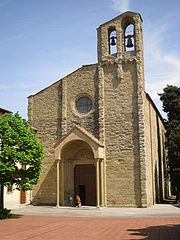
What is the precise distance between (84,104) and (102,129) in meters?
3.40

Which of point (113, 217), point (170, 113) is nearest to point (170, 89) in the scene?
point (170, 113)

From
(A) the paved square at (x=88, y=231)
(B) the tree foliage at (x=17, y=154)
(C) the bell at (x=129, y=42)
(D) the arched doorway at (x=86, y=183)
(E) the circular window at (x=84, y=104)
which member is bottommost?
(A) the paved square at (x=88, y=231)

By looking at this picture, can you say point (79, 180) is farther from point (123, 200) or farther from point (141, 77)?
point (141, 77)

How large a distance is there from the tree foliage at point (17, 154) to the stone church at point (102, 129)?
591 cm

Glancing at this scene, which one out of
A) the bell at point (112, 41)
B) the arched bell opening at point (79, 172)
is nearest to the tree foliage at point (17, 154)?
the arched bell opening at point (79, 172)

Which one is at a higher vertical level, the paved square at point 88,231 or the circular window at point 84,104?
the circular window at point 84,104

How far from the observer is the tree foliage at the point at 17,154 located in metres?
20.9

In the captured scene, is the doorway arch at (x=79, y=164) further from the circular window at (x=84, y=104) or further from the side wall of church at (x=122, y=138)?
the circular window at (x=84, y=104)

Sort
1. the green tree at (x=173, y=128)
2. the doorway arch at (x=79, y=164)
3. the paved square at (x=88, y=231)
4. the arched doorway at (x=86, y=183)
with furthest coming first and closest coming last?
the green tree at (x=173, y=128)
the arched doorway at (x=86, y=183)
the doorway arch at (x=79, y=164)
the paved square at (x=88, y=231)

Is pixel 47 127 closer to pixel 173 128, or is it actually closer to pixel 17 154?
pixel 17 154

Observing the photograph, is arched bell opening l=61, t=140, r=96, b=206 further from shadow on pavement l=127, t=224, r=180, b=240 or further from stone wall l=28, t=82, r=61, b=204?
shadow on pavement l=127, t=224, r=180, b=240

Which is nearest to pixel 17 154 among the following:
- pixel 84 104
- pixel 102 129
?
pixel 102 129

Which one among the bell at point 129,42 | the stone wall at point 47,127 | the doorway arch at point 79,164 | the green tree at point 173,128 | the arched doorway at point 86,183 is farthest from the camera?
the green tree at point 173,128

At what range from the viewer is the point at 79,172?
2977 cm
